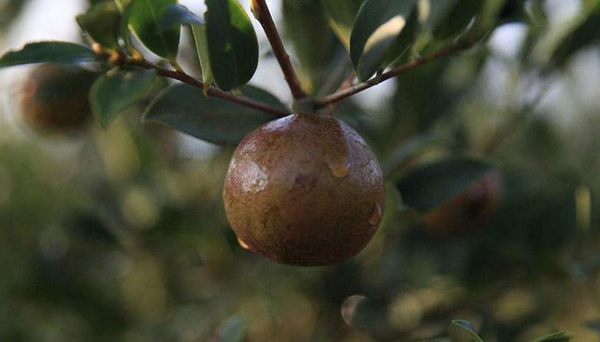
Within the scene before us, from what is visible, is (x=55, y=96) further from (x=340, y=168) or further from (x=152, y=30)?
(x=340, y=168)

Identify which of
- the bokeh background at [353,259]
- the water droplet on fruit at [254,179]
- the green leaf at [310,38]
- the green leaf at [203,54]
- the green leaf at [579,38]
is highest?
the green leaf at [203,54]

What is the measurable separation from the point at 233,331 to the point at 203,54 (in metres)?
0.44

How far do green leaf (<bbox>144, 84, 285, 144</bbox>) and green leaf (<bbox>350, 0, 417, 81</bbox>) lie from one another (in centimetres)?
16

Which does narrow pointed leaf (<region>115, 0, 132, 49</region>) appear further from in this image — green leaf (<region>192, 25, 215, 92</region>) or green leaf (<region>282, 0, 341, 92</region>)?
green leaf (<region>282, 0, 341, 92</region>)

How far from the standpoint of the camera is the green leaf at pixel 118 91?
0.76 metres

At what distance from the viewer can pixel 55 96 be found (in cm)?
149

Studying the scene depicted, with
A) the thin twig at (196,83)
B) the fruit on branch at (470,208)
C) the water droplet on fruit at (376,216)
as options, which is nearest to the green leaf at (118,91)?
the thin twig at (196,83)

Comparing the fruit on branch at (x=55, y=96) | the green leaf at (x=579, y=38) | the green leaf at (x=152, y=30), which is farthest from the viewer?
the fruit on branch at (x=55, y=96)

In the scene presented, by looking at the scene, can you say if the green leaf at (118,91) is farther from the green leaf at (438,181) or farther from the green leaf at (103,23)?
the green leaf at (438,181)


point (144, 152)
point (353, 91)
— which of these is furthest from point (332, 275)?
point (353, 91)

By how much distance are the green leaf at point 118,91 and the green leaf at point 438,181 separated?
0.48 meters

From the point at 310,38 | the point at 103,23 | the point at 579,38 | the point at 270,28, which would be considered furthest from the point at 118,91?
the point at 579,38

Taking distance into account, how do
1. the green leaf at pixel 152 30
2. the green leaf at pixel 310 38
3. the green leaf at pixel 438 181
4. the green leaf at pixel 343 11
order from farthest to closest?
1. the green leaf at pixel 310 38
2. the green leaf at pixel 438 181
3. the green leaf at pixel 343 11
4. the green leaf at pixel 152 30

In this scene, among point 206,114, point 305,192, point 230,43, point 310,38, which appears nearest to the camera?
A: point 305,192
